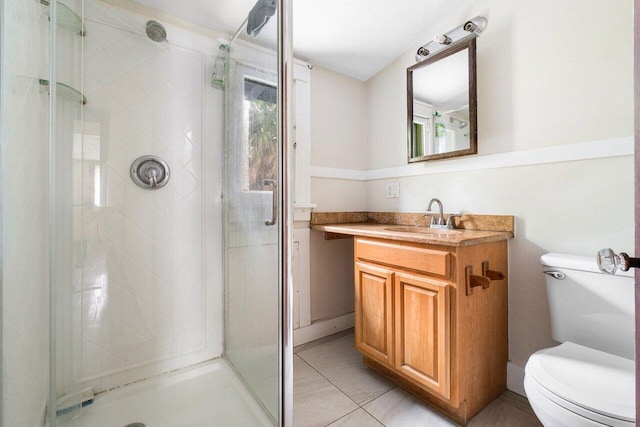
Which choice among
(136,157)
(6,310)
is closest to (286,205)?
(6,310)

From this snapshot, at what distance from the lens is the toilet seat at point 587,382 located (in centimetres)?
75

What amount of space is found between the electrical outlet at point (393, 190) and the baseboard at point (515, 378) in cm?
119

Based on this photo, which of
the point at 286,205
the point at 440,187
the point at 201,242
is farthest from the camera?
the point at 440,187

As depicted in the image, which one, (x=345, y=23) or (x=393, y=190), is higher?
(x=345, y=23)

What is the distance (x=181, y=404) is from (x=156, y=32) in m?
1.90

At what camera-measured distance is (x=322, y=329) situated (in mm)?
2098

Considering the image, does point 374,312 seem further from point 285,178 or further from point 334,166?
point 334,166

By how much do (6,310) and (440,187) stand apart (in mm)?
1983

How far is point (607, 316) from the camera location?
1085 millimetres

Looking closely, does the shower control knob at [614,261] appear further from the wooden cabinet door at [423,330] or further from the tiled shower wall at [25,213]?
the tiled shower wall at [25,213]

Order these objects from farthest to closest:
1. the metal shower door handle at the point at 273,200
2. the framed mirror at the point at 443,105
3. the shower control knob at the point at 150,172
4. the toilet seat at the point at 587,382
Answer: the framed mirror at the point at 443,105 < the shower control knob at the point at 150,172 < the metal shower door handle at the point at 273,200 < the toilet seat at the point at 587,382

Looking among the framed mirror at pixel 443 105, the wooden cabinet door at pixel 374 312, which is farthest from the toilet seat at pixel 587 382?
the framed mirror at pixel 443 105

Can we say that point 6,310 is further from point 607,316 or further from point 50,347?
point 607,316

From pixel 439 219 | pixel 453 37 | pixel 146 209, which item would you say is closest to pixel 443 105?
pixel 453 37
